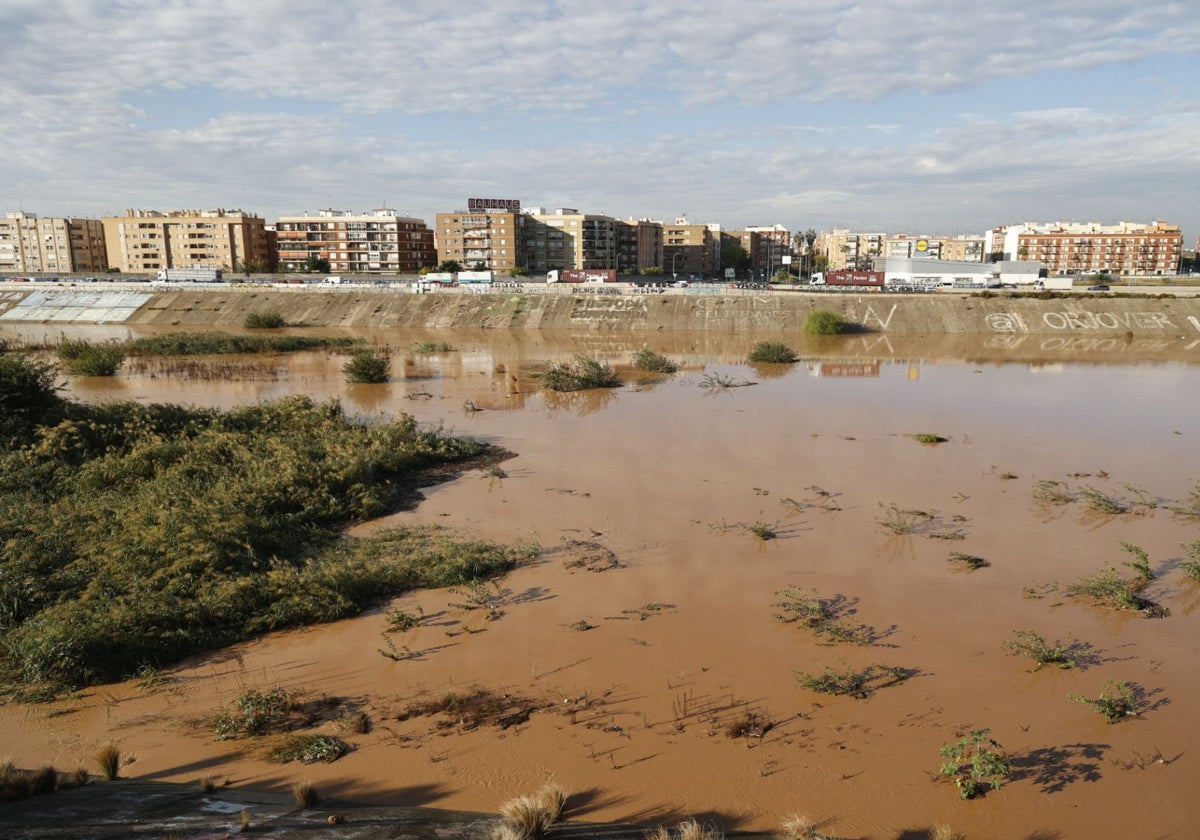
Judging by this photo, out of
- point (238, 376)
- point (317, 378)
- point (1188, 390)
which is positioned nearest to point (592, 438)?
point (317, 378)

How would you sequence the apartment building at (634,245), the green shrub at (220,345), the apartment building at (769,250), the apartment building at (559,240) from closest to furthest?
the green shrub at (220,345) → the apartment building at (559,240) → the apartment building at (634,245) → the apartment building at (769,250)

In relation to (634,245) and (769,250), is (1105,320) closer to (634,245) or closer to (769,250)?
(634,245)

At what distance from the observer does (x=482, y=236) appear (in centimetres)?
11838

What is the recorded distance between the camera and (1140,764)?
905 cm

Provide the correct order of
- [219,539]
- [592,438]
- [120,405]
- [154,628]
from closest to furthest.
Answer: [154,628]
[219,539]
[120,405]
[592,438]

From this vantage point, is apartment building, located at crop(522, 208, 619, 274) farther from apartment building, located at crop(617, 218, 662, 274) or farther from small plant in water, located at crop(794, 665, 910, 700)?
small plant in water, located at crop(794, 665, 910, 700)

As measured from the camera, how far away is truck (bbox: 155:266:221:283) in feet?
274

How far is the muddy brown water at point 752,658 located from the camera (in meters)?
8.59

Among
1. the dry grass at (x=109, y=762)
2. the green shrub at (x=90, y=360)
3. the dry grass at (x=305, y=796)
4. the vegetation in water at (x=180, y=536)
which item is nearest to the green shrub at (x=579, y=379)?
the vegetation in water at (x=180, y=536)

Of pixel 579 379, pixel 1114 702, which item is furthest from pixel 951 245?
pixel 1114 702

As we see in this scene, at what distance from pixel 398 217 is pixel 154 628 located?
115286 mm

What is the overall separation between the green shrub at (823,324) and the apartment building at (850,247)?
393ft

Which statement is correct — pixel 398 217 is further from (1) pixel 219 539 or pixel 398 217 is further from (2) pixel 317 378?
(1) pixel 219 539

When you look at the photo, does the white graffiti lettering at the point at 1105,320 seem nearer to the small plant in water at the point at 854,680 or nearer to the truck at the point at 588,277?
the truck at the point at 588,277
